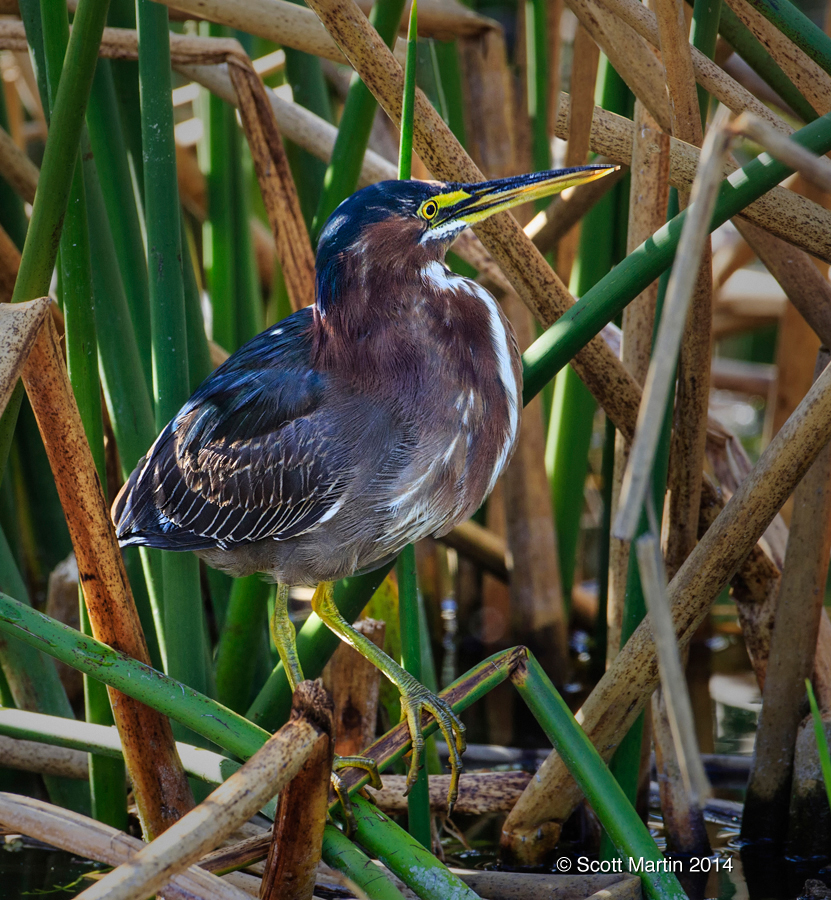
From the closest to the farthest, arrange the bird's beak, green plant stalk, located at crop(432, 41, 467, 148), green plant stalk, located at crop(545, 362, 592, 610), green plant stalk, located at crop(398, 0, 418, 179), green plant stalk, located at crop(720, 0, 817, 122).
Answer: green plant stalk, located at crop(398, 0, 418, 179) < the bird's beak < green plant stalk, located at crop(720, 0, 817, 122) < green plant stalk, located at crop(432, 41, 467, 148) < green plant stalk, located at crop(545, 362, 592, 610)

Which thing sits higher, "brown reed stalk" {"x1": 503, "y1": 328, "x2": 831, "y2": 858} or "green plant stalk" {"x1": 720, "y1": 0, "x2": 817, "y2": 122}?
"green plant stalk" {"x1": 720, "y1": 0, "x2": 817, "y2": 122}

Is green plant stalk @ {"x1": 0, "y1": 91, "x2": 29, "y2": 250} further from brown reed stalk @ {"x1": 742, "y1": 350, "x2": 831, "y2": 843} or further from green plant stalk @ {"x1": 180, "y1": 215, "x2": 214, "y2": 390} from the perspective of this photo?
brown reed stalk @ {"x1": 742, "y1": 350, "x2": 831, "y2": 843}

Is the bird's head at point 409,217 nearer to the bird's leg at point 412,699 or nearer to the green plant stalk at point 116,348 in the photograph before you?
the green plant stalk at point 116,348

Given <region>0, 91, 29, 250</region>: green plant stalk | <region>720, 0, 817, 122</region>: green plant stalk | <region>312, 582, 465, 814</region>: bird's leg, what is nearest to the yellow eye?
<region>720, 0, 817, 122</region>: green plant stalk

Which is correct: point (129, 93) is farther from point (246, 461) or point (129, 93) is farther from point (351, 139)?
point (246, 461)

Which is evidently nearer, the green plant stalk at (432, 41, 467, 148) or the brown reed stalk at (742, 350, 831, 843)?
the brown reed stalk at (742, 350, 831, 843)

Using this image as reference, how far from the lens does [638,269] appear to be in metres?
1.59

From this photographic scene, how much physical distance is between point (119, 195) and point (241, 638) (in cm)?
102

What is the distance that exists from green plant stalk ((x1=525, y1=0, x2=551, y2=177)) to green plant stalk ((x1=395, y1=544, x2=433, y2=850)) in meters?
1.59

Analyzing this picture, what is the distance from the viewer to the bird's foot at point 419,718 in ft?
6.08

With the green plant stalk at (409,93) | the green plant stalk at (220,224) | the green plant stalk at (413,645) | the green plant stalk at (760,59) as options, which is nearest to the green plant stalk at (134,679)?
the green plant stalk at (413,645)

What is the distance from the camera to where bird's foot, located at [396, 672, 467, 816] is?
185cm

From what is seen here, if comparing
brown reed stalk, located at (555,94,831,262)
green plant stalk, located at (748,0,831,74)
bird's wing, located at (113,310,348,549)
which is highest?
green plant stalk, located at (748,0,831,74)

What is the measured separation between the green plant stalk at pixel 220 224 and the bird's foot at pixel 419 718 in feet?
4.28
